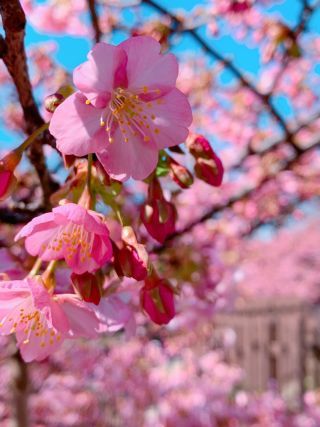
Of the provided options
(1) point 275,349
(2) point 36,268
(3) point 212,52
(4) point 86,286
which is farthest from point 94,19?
(1) point 275,349

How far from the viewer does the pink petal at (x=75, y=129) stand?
655mm

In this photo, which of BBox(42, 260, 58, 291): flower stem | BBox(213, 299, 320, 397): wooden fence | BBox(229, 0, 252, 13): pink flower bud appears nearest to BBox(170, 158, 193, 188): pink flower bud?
BBox(42, 260, 58, 291): flower stem

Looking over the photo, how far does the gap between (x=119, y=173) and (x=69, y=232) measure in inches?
4.5

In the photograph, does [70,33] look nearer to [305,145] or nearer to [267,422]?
[305,145]

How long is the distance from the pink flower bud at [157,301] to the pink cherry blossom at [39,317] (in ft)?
0.28

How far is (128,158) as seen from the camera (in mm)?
694

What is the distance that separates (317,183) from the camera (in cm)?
559

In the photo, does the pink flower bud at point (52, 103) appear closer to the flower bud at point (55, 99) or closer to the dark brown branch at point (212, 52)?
the flower bud at point (55, 99)

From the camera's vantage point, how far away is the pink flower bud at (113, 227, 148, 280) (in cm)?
69

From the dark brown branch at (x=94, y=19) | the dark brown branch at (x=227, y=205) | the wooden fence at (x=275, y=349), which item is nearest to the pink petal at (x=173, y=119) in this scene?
the dark brown branch at (x=94, y=19)

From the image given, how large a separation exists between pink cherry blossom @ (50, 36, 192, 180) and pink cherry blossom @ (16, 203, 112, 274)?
8 centimetres

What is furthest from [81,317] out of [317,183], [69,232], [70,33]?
[317,183]

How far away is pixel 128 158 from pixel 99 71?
0.43 feet

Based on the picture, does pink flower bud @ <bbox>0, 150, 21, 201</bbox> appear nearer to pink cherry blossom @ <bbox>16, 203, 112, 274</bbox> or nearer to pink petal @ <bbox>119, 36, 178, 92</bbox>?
pink cherry blossom @ <bbox>16, 203, 112, 274</bbox>
